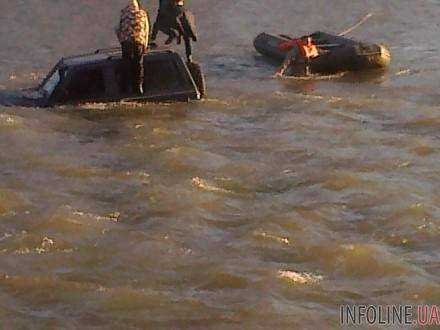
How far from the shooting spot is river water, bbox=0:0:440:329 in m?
7.61

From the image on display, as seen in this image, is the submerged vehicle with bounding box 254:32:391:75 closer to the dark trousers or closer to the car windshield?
the dark trousers

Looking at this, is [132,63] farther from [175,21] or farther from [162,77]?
[175,21]

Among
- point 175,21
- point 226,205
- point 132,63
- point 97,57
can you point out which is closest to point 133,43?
point 132,63

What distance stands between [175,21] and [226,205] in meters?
5.46

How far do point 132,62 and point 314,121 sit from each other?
2.84 meters

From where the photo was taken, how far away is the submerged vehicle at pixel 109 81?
1271cm

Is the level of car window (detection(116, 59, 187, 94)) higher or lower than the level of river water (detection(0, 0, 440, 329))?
higher

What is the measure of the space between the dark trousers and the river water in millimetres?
441

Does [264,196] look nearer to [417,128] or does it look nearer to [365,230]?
[365,230]

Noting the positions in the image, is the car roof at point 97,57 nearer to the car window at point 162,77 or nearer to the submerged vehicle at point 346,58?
the car window at point 162,77

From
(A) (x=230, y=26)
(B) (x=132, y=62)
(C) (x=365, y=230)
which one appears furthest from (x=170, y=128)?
(A) (x=230, y=26)

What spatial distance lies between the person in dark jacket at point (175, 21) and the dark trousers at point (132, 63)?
5.49 feet

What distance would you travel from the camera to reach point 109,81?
1292 centimetres

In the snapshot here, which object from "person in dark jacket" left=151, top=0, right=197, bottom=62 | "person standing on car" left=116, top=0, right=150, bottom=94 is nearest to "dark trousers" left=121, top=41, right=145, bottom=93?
"person standing on car" left=116, top=0, right=150, bottom=94
